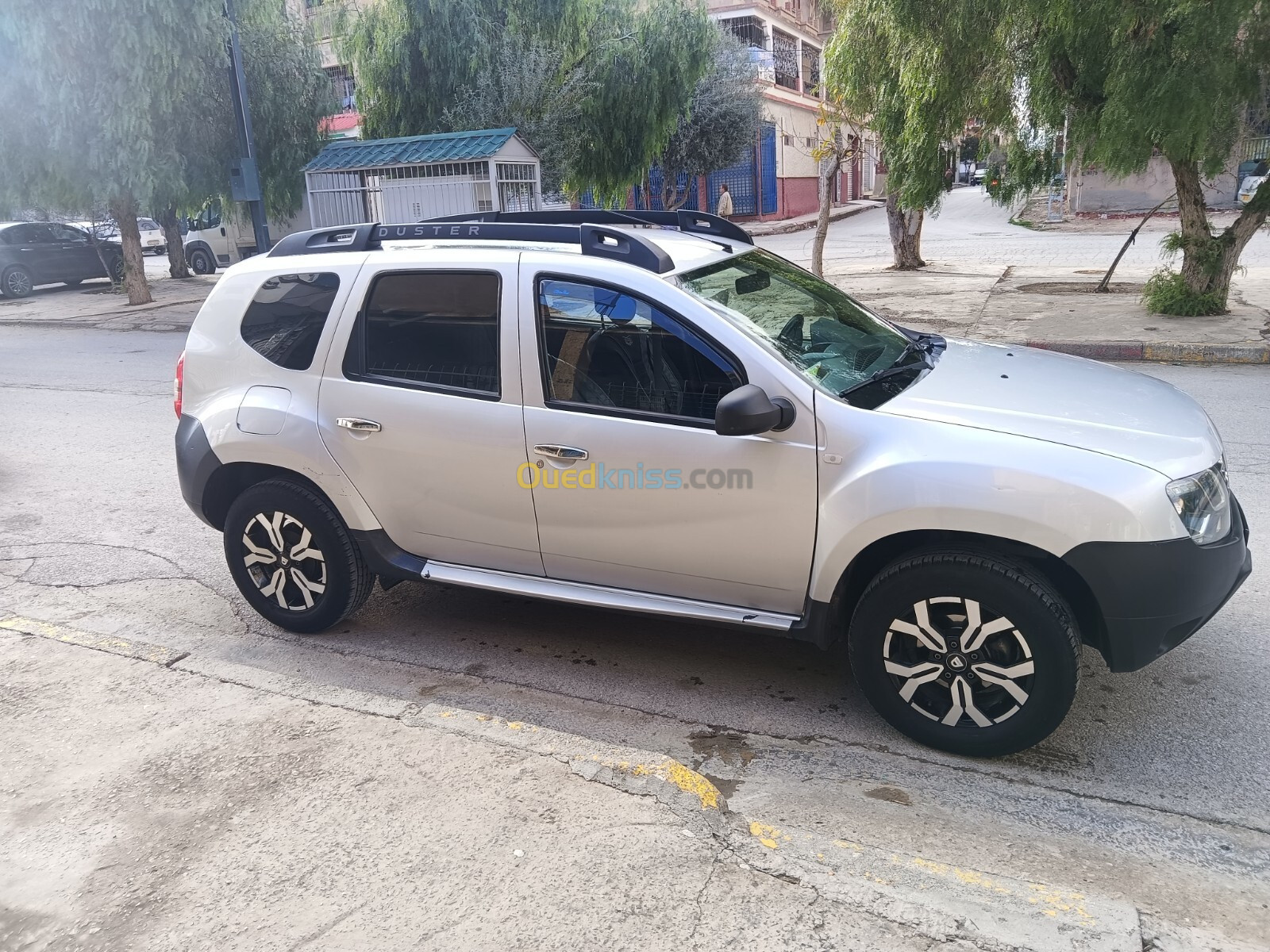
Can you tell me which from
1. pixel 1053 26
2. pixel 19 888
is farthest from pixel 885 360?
pixel 1053 26

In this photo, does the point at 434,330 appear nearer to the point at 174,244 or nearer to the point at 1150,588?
the point at 1150,588

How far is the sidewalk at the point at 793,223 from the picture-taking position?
35.3m

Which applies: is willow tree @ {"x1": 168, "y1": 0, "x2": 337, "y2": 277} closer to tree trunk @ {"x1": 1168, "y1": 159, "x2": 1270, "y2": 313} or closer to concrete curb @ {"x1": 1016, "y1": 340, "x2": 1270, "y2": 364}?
concrete curb @ {"x1": 1016, "y1": 340, "x2": 1270, "y2": 364}

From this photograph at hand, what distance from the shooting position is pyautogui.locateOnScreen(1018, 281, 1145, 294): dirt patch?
1520 centimetres

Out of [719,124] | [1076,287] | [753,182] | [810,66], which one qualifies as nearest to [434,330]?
[1076,287]

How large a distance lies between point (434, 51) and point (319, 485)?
15.1m

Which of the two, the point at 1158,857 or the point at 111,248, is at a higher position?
the point at 111,248

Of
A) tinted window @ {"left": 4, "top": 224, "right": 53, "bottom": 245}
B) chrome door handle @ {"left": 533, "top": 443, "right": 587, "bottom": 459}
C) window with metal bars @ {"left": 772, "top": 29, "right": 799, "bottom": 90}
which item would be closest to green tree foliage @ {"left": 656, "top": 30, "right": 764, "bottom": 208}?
window with metal bars @ {"left": 772, "top": 29, "right": 799, "bottom": 90}

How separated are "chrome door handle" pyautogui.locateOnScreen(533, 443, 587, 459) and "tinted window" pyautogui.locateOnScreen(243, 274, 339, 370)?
3.98 feet

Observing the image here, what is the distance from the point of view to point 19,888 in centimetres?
299

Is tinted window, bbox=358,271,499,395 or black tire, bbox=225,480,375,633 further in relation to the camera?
black tire, bbox=225,480,375,633

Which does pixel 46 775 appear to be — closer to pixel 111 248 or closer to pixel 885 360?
pixel 885 360

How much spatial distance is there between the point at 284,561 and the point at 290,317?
43.2 inches

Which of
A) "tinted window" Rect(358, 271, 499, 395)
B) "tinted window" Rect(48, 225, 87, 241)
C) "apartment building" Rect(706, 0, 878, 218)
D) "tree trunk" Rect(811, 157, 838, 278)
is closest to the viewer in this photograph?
"tinted window" Rect(358, 271, 499, 395)
